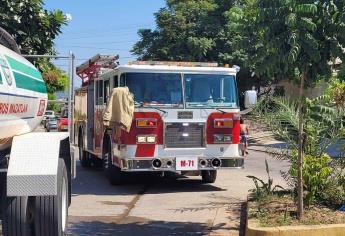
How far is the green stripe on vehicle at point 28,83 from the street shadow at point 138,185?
16.8 ft

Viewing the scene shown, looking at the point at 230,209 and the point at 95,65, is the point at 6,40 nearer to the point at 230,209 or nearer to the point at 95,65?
the point at 230,209

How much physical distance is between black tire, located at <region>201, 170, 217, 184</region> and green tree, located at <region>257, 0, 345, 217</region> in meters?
5.87

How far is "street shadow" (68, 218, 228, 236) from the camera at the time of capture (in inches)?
308

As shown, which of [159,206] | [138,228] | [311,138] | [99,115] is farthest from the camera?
[99,115]

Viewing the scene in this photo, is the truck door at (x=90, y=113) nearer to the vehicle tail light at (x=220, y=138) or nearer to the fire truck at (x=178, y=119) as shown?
the fire truck at (x=178, y=119)

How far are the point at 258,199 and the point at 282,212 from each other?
92 centimetres

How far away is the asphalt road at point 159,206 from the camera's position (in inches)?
319

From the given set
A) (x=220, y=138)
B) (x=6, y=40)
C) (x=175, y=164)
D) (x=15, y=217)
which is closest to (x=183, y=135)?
(x=175, y=164)

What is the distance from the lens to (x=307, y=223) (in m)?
6.75

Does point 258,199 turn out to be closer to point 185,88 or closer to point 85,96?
point 185,88

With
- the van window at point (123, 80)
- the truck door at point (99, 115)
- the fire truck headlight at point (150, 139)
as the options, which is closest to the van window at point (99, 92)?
the truck door at point (99, 115)

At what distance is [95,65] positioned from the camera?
14.8 meters

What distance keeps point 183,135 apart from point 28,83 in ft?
18.5

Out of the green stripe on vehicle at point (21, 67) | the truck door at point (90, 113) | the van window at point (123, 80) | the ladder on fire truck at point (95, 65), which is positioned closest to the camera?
the green stripe on vehicle at point (21, 67)
